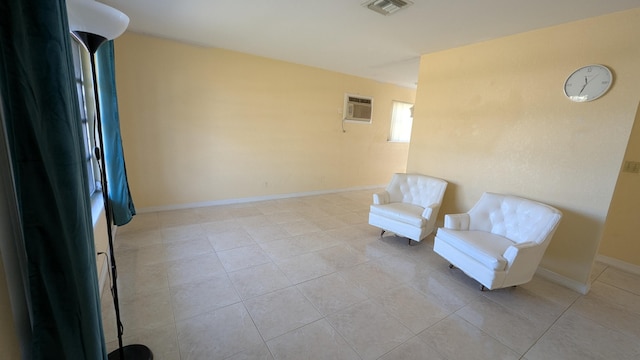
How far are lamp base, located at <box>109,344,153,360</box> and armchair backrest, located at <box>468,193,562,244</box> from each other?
3.09m

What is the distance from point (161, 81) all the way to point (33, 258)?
3654 mm

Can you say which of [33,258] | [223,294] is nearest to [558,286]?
[223,294]

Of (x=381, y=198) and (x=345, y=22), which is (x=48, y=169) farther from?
(x=381, y=198)

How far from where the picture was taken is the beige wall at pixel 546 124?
2.28 metres

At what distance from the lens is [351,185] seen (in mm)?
6098

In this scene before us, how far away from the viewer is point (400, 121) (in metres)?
6.48

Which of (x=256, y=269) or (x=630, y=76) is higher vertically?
(x=630, y=76)

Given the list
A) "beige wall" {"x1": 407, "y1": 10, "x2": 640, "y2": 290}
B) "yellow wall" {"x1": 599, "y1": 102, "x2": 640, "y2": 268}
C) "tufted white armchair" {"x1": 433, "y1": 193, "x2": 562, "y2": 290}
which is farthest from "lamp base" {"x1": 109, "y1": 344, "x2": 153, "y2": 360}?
"yellow wall" {"x1": 599, "y1": 102, "x2": 640, "y2": 268}

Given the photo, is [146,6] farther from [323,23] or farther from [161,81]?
[323,23]

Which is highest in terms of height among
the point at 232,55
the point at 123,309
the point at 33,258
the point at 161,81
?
the point at 232,55

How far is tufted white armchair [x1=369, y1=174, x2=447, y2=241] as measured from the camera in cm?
314

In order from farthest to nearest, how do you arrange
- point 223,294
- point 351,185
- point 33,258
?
1. point 351,185
2. point 223,294
3. point 33,258

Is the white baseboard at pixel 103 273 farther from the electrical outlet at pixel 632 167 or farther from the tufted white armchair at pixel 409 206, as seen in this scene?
the electrical outlet at pixel 632 167

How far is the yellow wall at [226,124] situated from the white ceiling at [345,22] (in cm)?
38
